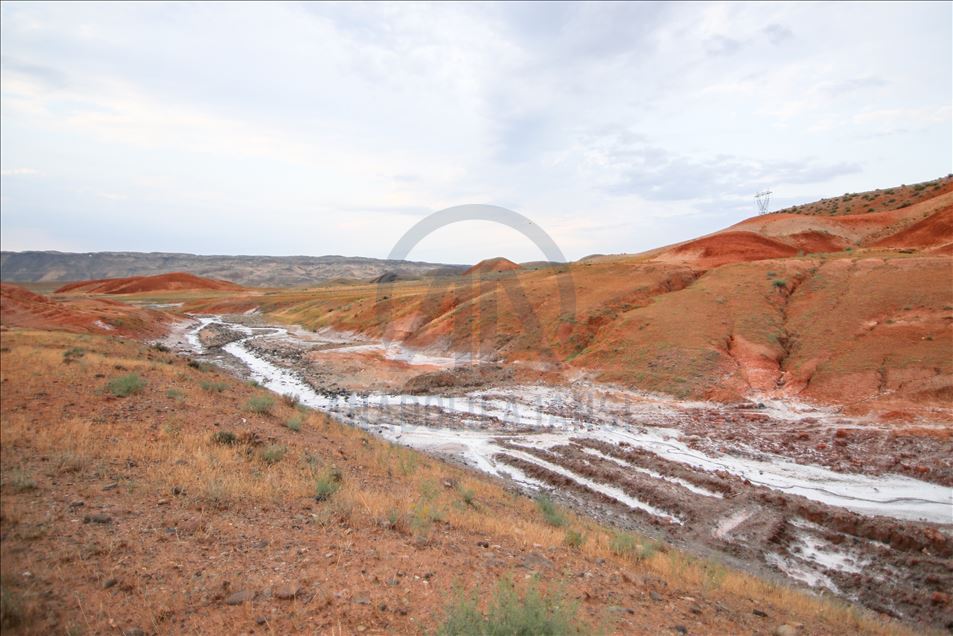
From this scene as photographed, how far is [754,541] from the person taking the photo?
9.36 m

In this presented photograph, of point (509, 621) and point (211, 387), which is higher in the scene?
point (509, 621)

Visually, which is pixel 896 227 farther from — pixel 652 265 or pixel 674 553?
pixel 674 553

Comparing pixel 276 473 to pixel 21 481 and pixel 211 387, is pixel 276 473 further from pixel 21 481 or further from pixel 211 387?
pixel 211 387

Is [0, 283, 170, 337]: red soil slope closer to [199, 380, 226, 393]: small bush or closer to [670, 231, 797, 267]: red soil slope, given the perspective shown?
[199, 380, 226, 393]: small bush

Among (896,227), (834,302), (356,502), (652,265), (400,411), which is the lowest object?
(400,411)

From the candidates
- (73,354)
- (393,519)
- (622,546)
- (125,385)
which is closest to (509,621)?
(393,519)

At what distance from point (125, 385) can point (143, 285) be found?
99.4m

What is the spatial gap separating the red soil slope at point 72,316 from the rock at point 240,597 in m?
6.24

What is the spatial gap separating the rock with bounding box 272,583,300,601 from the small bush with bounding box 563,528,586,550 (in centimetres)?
397

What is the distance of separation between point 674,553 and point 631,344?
56.4ft

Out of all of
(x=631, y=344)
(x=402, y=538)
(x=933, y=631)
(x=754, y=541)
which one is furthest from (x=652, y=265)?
(x=402, y=538)

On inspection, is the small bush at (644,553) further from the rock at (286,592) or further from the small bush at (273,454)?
the small bush at (273,454)

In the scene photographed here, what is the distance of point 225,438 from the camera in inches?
375

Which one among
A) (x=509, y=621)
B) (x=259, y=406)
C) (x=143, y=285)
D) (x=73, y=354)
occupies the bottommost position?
(x=259, y=406)
